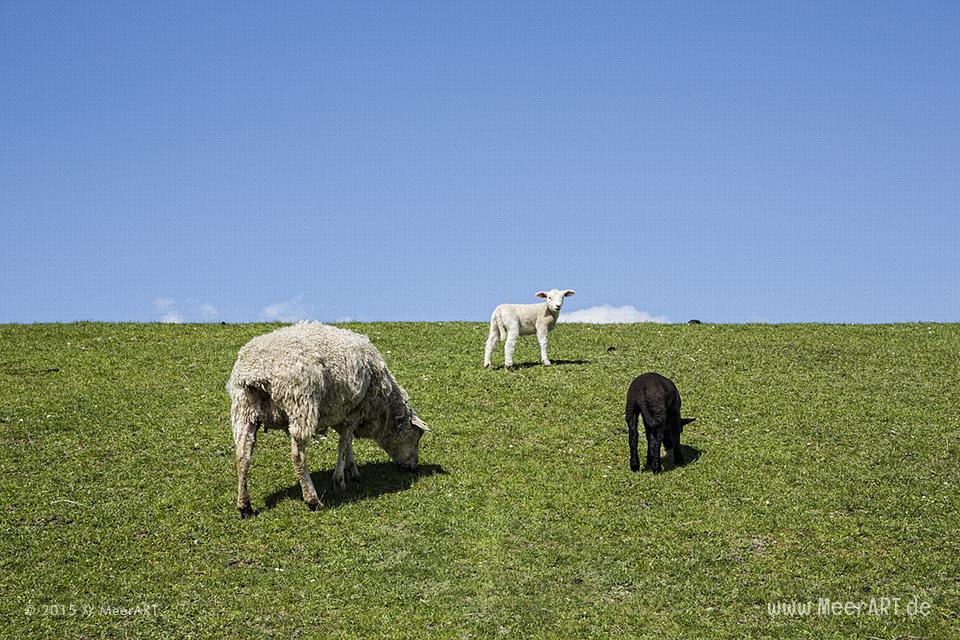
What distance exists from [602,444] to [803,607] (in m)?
8.15

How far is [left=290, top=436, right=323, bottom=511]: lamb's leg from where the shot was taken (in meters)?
17.2

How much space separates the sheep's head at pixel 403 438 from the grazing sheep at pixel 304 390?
20.0 inches

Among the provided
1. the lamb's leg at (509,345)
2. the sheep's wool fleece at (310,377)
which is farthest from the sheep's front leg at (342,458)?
the lamb's leg at (509,345)

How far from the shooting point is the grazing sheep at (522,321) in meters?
29.1

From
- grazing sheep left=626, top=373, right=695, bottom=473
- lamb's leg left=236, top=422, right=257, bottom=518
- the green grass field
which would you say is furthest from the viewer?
grazing sheep left=626, top=373, right=695, bottom=473

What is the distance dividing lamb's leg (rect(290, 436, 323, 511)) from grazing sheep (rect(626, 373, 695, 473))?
21.9 ft

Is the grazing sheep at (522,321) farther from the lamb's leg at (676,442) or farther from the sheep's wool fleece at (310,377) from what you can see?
the sheep's wool fleece at (310,377)

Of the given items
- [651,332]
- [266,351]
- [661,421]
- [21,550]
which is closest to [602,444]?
[661,421]

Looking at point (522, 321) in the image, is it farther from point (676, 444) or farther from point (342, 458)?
point (342, 458)

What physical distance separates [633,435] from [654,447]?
57cm

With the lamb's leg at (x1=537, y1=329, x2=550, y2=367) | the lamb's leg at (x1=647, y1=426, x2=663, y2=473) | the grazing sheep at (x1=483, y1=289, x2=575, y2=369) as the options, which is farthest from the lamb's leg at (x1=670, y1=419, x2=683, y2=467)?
the lamb's leg at (x1=537, y1=329, x2=550, y2=367)

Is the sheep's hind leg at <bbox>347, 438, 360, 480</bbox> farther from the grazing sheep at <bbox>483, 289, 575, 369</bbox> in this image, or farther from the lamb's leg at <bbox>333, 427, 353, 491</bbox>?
the grazing sheep at <bbox>483, 289, 575, 369</bbox>

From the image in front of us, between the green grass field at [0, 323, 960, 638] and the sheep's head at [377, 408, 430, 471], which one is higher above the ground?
the sheep's head at [377, 408, 430, 471]

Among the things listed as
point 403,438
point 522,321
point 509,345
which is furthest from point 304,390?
point 522,321
